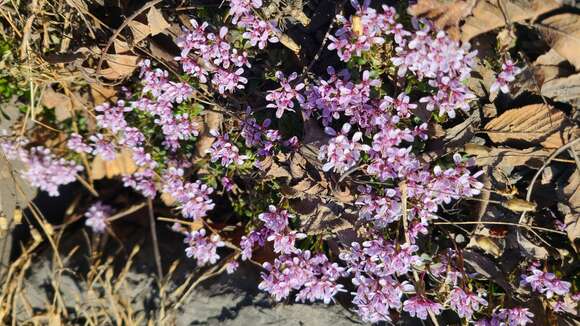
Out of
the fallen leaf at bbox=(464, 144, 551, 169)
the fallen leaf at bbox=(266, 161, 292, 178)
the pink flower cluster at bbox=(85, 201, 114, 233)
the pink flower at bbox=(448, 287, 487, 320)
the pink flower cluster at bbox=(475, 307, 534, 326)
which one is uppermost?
the fallen leaf at bbox=(266, 161, 292, 178)

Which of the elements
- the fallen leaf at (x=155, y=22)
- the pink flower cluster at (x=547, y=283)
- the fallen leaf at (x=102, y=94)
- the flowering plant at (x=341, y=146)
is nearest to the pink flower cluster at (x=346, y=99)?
the flowering plant at (x=341, y=146)

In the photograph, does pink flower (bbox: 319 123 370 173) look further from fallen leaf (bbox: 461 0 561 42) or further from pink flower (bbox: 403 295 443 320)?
pink flower (bbox: 403 295 443 320)

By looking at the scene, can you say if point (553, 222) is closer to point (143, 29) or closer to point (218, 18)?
point (218, 18)

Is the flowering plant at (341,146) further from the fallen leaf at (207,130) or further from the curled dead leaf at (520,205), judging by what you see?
the curled dead leaf at (520,205)

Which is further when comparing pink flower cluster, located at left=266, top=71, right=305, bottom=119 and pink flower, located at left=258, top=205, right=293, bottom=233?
pink flower, located at left=258, top=205, right=293, bottom=233

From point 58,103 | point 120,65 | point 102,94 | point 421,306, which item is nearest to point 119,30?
point 120,65

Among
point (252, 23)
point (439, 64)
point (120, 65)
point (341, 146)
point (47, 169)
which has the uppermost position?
point (252, 23)

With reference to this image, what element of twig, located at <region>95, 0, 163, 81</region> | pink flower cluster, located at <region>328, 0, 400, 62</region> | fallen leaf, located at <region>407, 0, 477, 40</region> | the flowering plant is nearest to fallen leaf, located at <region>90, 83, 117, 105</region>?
the flowering plant

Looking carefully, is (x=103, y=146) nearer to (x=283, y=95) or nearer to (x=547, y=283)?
(x=283, y=95)
